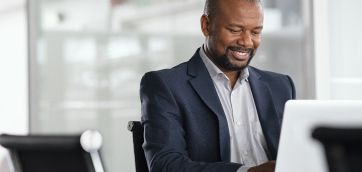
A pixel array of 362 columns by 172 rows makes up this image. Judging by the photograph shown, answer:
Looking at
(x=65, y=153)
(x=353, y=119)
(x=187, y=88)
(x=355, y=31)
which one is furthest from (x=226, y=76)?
(x=355, y=31)

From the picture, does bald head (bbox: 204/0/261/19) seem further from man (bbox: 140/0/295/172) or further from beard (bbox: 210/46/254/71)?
beard (bbox: 210/46/254/71)

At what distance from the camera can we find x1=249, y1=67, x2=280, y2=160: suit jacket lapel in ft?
5.28

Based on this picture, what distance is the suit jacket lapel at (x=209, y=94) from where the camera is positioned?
1.55 meters

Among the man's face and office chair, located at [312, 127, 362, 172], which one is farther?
the man's face

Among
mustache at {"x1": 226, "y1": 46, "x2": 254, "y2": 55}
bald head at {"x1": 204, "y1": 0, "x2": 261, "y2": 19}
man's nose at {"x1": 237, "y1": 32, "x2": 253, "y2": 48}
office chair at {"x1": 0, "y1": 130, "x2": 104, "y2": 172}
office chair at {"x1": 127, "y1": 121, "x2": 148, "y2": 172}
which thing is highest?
bald head at {"x1": 204, "y1": 0, "x2": 261, "y2": 19}

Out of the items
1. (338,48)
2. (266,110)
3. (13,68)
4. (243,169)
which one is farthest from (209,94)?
(338,48)

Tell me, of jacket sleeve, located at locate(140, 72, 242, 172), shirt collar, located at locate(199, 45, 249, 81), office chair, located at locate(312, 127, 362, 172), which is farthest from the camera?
shirt collar, located at locate(199, 45, 249, 81)

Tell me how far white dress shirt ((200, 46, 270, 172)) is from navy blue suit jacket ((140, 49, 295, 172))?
33 millimetres

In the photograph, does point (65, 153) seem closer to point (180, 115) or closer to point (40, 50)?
point (180, 115)

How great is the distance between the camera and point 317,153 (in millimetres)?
665

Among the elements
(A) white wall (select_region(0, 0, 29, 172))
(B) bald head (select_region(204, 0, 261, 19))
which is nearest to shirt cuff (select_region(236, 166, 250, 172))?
(B) bald head (select_region(204, 0, 261, 19))

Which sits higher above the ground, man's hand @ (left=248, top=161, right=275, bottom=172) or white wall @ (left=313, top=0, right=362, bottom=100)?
white wall @ (left=313, top=0, right=362, bottom=100)

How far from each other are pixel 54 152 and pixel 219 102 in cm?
85

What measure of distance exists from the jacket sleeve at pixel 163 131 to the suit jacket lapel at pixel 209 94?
0.13 meters
